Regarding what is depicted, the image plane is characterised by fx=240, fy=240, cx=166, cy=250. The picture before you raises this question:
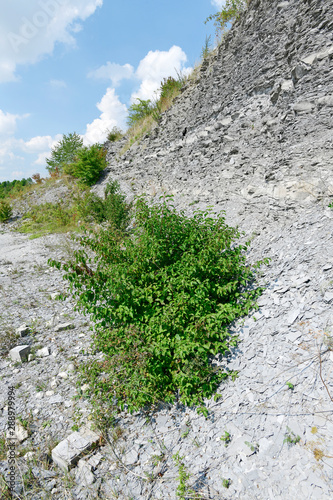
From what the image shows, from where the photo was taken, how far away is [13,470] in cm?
278

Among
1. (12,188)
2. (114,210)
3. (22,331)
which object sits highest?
(12,188)

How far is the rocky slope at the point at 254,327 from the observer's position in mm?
2189

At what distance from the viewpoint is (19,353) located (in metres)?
4.38

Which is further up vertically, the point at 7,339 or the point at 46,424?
the point at 7,339

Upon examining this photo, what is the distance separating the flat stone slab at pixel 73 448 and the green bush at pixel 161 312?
1.45 ft

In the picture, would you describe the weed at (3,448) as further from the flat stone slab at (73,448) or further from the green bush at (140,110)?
the green bush at (140,110)

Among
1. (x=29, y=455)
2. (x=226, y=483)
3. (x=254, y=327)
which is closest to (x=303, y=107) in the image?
(x=254, y=327)

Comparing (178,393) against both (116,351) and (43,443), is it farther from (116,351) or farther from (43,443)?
(43,443)

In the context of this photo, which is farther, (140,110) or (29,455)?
(140,110)

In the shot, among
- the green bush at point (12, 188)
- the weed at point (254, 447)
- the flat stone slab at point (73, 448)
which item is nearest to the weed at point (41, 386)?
the flat stone slab at point (73, 448)

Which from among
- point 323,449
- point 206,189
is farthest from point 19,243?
point 323,449

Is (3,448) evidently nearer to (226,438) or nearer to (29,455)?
(29,455)

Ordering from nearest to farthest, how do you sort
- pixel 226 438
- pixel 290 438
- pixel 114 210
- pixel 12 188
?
1. pixel 290 438
2. pixel 226 438
3. pixel 114 210
4. pixel 12 188

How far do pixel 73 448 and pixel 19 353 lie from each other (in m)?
2.26
